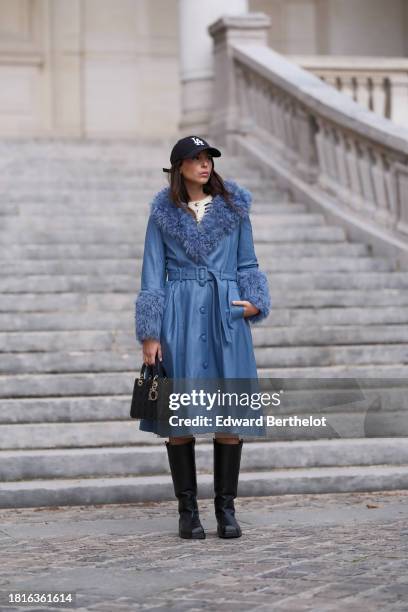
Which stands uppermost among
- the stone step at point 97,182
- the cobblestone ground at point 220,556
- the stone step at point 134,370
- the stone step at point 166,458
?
the stone step at point 97,182

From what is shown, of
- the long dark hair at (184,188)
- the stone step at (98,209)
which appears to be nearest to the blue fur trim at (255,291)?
the long dark hair at (184,188)

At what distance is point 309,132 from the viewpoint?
41.5ft

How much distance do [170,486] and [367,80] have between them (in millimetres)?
8175

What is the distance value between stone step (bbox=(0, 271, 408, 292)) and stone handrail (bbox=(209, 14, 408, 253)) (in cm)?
53

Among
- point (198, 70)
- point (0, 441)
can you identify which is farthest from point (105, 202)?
point (0, 441)

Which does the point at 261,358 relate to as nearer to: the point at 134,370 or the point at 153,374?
the point at 134,370

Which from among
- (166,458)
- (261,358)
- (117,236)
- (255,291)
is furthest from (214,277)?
(117,236)

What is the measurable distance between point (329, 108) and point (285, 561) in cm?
701

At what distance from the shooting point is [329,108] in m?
12.1

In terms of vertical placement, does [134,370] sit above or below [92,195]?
below

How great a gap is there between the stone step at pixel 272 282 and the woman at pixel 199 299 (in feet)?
12.6

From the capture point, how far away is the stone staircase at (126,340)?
761 centimetres

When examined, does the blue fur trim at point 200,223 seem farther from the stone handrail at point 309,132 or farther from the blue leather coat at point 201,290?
the stone handrail at point 309,132

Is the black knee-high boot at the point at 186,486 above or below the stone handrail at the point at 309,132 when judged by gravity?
below
